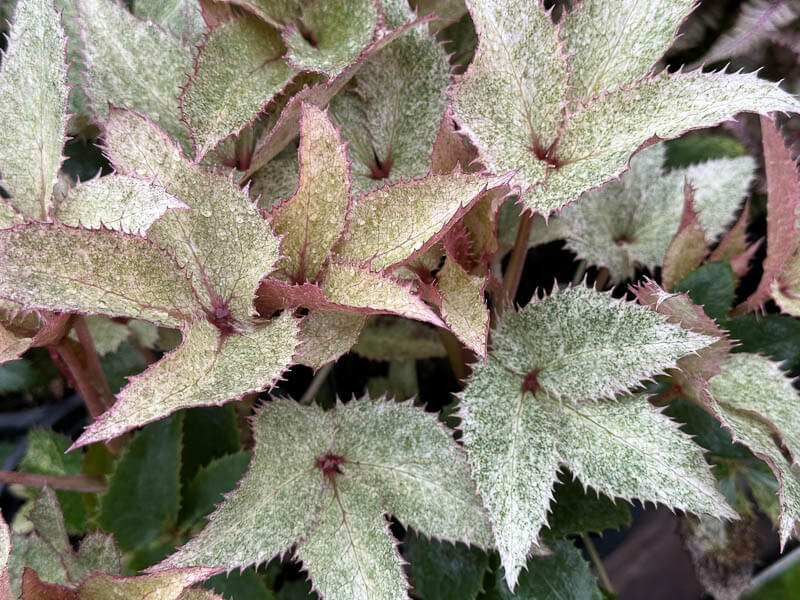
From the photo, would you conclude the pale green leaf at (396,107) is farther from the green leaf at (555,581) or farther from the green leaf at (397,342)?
the green leaf at (555,581)

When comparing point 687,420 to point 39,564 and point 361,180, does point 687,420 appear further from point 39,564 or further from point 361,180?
point 39,564

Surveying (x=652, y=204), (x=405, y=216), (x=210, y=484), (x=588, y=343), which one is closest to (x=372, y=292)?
(x=405, y=216)

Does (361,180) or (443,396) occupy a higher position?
(361,180)

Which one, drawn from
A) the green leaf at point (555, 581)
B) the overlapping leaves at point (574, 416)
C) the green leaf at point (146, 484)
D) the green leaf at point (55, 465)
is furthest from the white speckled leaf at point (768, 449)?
the green leaf at point (55, 465)

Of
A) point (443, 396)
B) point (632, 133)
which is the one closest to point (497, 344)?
point (632, 133)

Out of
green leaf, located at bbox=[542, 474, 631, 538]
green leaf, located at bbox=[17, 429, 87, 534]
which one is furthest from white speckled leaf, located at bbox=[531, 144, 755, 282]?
green leaf, located at bbox=[17, 429, 87, 534]

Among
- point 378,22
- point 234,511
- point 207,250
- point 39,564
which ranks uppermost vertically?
point 378,22

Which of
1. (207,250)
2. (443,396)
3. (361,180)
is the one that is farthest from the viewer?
(443,396)

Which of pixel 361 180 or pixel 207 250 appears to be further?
pixel 361 180

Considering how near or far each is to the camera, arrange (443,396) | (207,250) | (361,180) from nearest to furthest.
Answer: (207,250)
(361,180)
(443,396)
